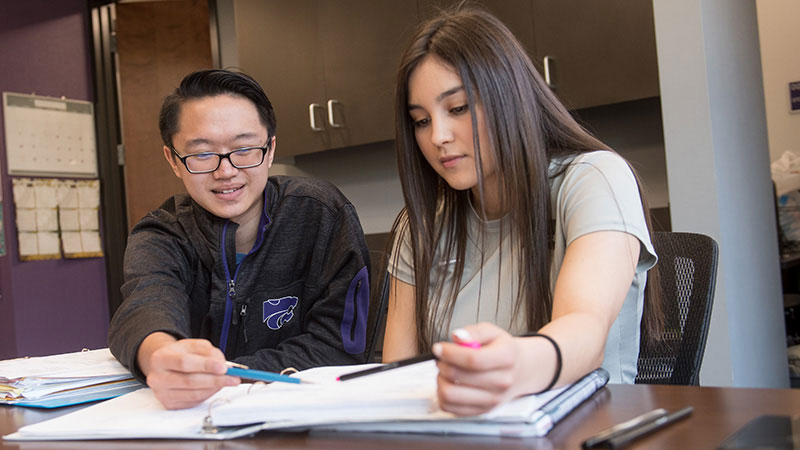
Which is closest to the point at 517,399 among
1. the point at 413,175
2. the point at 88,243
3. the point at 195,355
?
the point at 195,355

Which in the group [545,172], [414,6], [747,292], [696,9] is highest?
[414,6]

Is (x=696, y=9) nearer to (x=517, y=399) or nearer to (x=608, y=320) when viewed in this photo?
(x=608, y=320)

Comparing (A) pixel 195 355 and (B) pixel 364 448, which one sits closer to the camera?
(B) pixel 364 448

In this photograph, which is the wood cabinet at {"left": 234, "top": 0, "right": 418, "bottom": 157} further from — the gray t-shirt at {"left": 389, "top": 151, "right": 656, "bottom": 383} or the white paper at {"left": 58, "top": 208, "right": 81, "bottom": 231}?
the gray t-shirt at {"left": 389, "top": 151, "right": 656, "bottom": 383}

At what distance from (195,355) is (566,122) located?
0.68 metres

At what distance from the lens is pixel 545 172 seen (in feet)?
3.74

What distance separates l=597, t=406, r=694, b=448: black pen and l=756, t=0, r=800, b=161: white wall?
15.1 feet

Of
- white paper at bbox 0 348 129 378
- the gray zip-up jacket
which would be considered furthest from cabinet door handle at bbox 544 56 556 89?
white paper at bbox 0 348 129 378

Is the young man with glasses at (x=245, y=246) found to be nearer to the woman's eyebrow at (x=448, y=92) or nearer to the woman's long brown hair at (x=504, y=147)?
the woman's long brown hair at (x=504, y=147)

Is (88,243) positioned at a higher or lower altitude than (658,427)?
higher

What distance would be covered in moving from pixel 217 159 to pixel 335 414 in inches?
31.5

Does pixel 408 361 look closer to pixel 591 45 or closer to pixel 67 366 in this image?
pixel 67 366

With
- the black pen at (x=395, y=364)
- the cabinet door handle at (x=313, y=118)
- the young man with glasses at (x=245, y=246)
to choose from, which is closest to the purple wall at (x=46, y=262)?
the cabinet door handle at (x=313, y=118)

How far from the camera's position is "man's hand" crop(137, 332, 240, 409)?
32.0 inches
